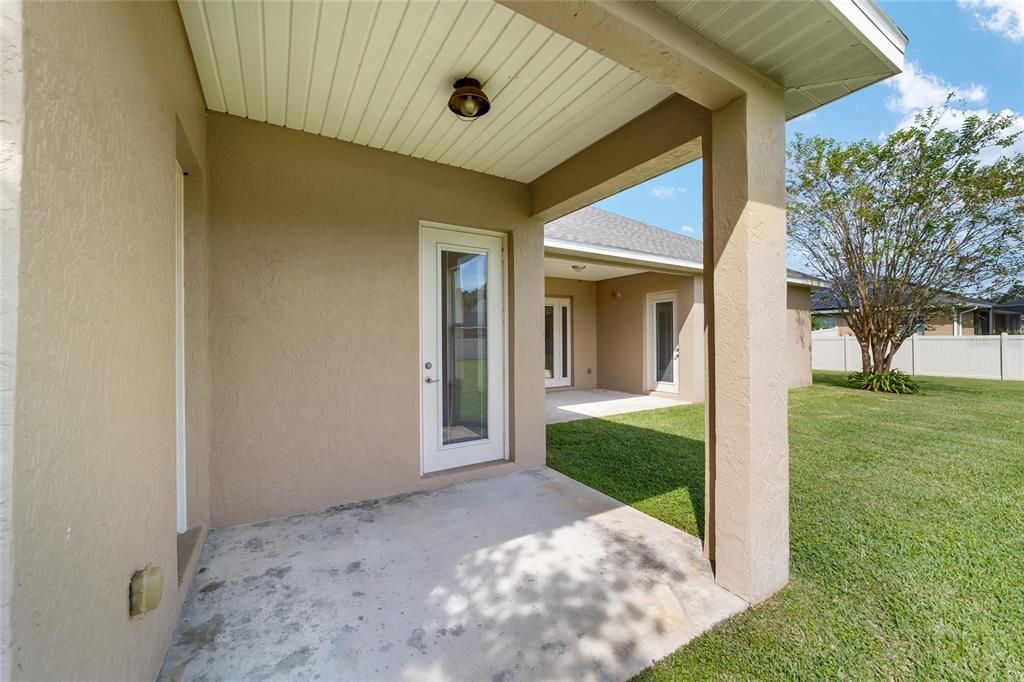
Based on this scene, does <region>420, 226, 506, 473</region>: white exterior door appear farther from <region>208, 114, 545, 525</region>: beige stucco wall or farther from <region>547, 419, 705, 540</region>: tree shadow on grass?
<region>547, 419, 705, 540</region>: tree shadow on grass

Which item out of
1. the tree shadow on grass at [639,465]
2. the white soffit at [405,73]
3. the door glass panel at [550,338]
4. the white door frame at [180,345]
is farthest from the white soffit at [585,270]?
the white door frame at [180,345]

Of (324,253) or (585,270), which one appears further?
(585,270)

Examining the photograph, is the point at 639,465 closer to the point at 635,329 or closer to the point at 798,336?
the point at 635,329

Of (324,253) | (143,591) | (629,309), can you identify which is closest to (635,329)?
(629,309)

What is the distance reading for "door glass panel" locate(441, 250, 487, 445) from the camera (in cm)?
415

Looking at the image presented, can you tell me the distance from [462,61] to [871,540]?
14.2 ft

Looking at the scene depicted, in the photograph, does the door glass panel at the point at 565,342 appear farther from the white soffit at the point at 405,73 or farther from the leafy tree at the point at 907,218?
the white soffit at the point at 405,73

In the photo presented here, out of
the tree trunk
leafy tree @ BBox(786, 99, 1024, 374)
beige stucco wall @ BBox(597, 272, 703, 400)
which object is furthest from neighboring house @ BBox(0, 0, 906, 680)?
the tree trunk

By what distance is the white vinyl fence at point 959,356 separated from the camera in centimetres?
1235

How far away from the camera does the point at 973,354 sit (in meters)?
13.0

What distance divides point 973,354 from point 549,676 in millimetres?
18712

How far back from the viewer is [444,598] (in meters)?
2.29

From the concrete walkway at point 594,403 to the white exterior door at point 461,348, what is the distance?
104 inches

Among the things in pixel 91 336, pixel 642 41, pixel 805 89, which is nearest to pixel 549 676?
pixel 91 336
